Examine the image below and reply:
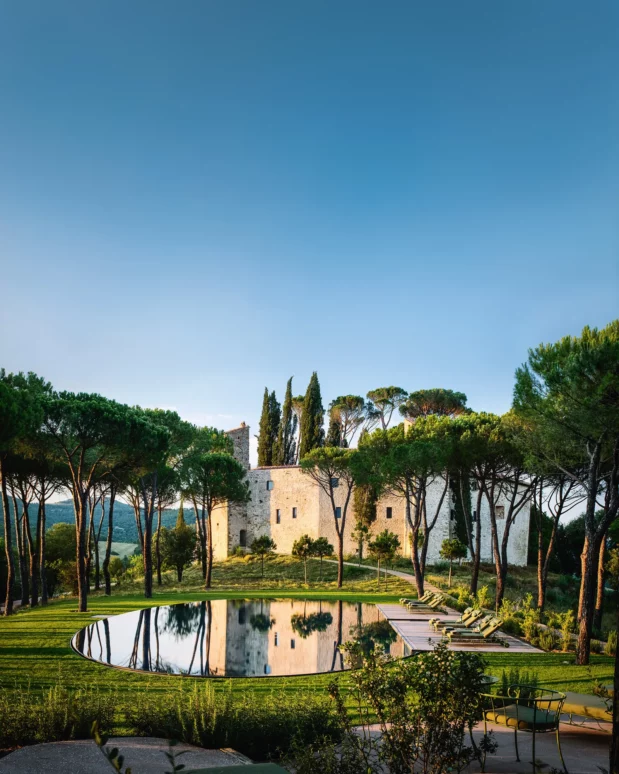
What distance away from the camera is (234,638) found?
1137 cm

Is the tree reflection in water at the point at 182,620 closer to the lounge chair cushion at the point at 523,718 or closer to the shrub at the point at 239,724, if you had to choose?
the shrub at the point at 239,724

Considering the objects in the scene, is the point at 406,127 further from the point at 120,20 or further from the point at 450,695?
the point at 450,695

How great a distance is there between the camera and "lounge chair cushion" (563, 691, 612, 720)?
5406mm

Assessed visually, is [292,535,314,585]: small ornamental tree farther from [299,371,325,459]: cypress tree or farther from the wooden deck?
[299,371,325,459]: cypress tree

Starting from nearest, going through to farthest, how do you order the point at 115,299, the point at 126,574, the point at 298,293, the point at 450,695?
1. the point at 450,695
2. the point at 115,299
3. the point at 298,293
4. the point at 126,574

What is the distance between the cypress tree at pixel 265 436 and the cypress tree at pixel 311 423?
4106 millimetres

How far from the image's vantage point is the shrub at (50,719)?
4906 millimetres

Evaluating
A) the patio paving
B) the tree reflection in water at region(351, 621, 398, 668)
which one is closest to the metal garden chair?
the patio paving

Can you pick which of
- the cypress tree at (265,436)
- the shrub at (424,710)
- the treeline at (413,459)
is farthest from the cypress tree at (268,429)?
the shrub at (424,710)

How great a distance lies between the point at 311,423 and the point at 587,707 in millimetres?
34685

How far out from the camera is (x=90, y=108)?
1018 centimetres

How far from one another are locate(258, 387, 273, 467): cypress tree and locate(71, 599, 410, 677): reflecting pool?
2741 cm

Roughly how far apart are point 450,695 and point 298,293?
41.3 feet

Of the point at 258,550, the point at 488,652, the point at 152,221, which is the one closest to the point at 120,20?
the point at 152,221
